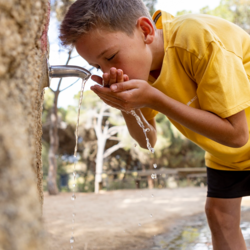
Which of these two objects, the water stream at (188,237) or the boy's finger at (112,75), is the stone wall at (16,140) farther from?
the water stream at (188,237)

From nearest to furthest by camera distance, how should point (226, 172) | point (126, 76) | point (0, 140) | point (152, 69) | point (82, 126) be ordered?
point (0, 140), point (126, 76), point (152, 69), point (226, 172), point (82, 126)

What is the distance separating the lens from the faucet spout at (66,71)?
1132 mm

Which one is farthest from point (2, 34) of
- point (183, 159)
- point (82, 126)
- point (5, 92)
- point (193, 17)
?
point (183, 159)

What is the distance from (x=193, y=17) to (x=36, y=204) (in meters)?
1.16

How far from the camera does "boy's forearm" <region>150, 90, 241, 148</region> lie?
1.20 m

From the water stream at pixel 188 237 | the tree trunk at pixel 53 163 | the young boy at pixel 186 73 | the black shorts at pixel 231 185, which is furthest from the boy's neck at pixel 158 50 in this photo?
the tree trunk at pixel 53 163

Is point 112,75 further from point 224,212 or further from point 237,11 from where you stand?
point 237,11

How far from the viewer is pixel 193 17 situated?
4.36 ft

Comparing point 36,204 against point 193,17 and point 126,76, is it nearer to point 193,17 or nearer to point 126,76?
point 126,76

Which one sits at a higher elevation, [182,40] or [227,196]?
[182,40]

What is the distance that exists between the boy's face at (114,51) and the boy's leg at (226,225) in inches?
31.9

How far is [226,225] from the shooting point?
156 cm

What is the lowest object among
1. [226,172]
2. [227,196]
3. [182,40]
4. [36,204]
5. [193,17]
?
[227,196]

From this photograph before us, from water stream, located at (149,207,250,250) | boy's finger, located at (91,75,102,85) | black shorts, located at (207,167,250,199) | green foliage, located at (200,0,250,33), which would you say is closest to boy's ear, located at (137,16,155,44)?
boy's finger, located at (91,75,102,85)
